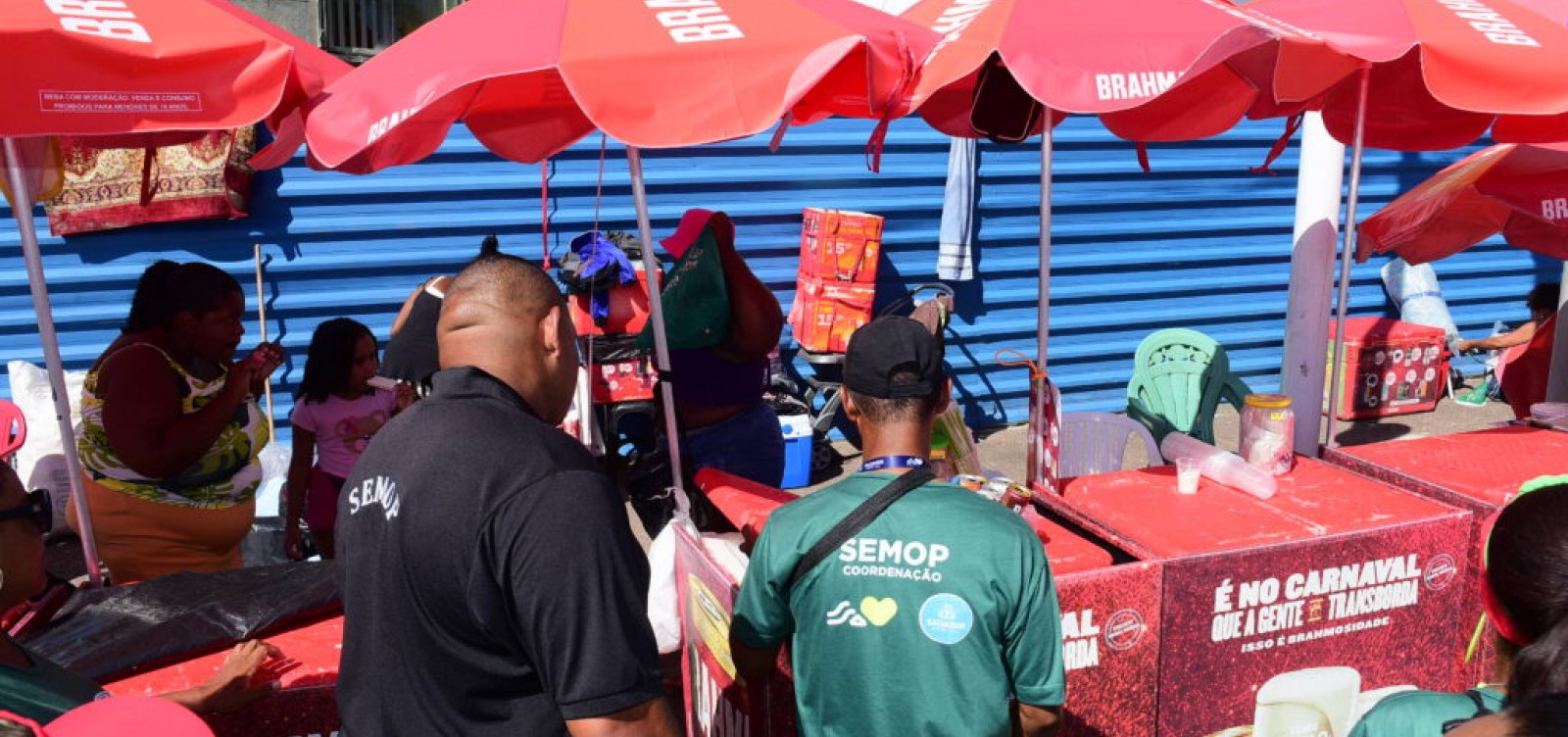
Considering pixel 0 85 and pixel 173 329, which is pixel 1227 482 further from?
pixel 0 85

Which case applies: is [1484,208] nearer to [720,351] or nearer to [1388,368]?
[720,351]

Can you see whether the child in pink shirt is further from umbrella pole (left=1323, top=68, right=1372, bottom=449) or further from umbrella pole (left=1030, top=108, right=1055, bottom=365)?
umbrella pole (left=1323, top=68, right=1372, bottom=449)

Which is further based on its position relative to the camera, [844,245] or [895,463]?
[844,245]

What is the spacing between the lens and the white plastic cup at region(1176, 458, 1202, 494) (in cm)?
397

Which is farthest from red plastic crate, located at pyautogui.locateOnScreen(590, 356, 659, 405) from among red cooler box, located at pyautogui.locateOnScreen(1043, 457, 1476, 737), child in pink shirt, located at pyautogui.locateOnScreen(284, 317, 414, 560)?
red cooler box, located at pyautogui.locateOnScreen(1043, 457, 1476, 737)

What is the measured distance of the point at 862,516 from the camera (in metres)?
2.28

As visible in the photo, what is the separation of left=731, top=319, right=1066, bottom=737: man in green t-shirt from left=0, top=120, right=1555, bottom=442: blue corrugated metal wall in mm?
5673

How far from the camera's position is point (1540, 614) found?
6.66ft

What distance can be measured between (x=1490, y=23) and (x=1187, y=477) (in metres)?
1.88

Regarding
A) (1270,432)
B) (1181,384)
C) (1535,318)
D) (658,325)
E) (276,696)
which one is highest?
(658,325)

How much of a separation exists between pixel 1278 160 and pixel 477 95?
7226 mm

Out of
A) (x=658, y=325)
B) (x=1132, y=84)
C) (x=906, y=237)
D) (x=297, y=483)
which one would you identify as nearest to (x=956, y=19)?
(x=1132, y=84)

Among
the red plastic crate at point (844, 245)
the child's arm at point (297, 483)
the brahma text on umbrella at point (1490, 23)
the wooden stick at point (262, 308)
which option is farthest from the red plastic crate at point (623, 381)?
the brahma text on umbrella at point (1490, 23)

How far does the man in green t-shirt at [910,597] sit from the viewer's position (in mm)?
2236
